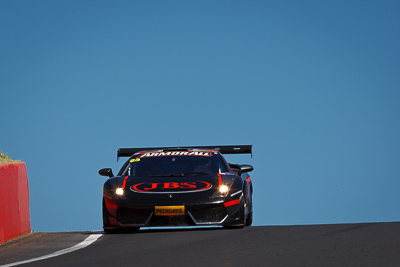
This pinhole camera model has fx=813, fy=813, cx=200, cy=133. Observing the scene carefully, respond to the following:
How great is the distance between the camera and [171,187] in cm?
1175

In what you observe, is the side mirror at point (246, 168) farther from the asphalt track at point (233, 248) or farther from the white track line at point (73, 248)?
the white track line at point (73, 248)

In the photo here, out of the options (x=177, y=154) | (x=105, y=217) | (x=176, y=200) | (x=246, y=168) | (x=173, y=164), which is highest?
(x=177, y=154)

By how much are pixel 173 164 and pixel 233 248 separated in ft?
14.6

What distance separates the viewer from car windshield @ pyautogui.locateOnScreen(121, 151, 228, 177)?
12828mm

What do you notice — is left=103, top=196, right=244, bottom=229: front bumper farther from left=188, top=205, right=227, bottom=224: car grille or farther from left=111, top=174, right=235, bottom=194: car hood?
left=111, top=174, right=235, bottom=194: car hood

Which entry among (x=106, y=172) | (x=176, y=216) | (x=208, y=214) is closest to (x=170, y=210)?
(x=176, y=216)

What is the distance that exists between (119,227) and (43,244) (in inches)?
55.4

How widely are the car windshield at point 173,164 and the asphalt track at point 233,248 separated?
1.47m

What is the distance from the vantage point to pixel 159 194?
1161 centimetres

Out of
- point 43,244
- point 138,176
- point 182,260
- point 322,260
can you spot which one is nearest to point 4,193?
point 43,244

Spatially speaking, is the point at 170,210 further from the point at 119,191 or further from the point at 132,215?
the point at 119,191

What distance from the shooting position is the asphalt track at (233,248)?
24.3 ft

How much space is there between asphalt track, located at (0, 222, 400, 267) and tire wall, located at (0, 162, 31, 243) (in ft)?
0.97

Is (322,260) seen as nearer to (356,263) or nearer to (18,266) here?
(356,263)
